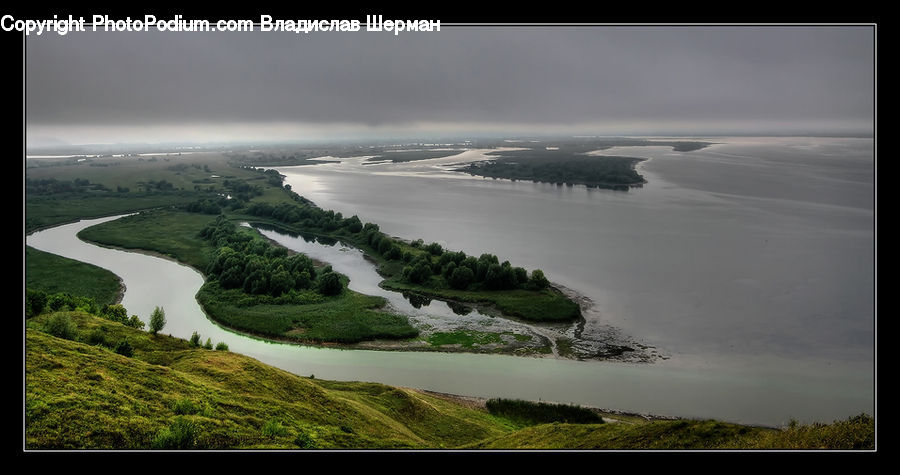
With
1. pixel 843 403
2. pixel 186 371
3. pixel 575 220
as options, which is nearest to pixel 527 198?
pixel 575 220

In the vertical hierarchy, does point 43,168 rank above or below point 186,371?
above

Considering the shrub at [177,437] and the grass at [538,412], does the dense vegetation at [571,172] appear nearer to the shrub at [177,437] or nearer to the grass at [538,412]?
the grass at [538,412]

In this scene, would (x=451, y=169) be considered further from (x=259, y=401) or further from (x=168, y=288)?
(x=259, y=401)

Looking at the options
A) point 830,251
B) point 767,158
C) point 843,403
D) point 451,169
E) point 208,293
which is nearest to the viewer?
point 843,403

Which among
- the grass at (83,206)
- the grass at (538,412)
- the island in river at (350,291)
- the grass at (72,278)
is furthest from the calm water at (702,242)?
the grass at (72,278)

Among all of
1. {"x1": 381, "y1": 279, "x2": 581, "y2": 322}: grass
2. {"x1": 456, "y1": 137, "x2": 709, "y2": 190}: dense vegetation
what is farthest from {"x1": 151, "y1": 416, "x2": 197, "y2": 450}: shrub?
{"x1": 456, "y1": 137, "x2": 709, "y2": 190}: dense vegetation

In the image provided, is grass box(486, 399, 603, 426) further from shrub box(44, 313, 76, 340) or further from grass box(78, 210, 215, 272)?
grass box(78, 210, 215, 272)
